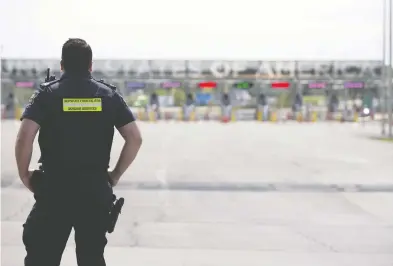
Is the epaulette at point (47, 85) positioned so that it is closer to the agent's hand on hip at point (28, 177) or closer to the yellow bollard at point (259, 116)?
the agent's hand on hip at point (28, 177)

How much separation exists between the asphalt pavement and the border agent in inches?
117

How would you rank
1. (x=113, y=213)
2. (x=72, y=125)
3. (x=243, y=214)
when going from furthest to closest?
(x=243, y=214)
(x=113, y=213)
(x=72, y=125)

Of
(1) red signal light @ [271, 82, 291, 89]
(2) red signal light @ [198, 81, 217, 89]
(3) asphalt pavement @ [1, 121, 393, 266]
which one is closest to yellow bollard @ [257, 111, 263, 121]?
(1) red signal light @ [271, 82, 291, 89]

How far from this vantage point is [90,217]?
12.4 feet

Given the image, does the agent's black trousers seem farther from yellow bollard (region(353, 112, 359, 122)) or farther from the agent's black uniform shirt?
yellow bollard (region(353, 112, 359, 122))

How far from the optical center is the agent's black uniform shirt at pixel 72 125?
147 inches

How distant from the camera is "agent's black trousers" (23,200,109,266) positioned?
12.3 feet

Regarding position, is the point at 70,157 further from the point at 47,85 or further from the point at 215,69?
the point at 215,69

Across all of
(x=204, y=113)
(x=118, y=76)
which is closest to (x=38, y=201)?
(x=118, y=76)

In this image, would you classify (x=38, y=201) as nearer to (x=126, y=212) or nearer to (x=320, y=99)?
(x=126, y=212)

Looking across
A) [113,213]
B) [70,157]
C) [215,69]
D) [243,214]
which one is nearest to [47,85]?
[70,157]

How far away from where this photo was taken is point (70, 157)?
Answer: 374 centimetres
